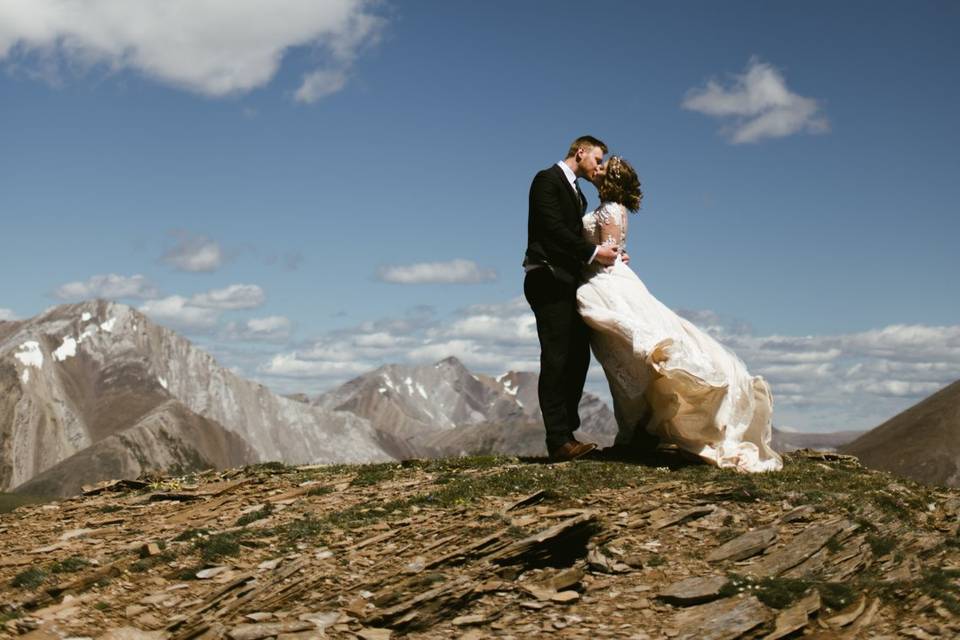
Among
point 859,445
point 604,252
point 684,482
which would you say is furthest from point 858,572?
point 859,445

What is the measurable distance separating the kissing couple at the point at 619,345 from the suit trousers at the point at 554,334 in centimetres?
2

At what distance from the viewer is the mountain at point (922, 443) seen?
67.4m

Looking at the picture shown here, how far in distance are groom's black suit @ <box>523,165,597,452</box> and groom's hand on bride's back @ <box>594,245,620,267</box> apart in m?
0.12

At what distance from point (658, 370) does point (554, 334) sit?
5.78 feet

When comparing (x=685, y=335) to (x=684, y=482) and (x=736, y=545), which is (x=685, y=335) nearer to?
(x=684, y=482)

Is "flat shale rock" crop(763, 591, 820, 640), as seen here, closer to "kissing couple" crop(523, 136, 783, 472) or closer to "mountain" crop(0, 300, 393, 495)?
"kissing couple" crop(523, 136, 783, 472)

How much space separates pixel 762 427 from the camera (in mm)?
17469

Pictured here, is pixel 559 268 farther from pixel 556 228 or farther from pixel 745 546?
pixel 745 546

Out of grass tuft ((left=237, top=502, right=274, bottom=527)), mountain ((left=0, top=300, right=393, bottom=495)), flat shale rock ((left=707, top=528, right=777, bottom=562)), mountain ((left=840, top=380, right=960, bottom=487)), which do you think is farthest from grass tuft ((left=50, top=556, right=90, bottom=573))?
mountain ((left=0, top=300, right=393, bottom=495))

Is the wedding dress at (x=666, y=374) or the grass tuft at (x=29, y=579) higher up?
the wedding dress at (x=666, y=374)

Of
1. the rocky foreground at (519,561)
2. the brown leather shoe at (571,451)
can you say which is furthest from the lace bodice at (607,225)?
the rocky foreground at (519,561)

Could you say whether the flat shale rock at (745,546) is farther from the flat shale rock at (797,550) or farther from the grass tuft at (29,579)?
the grass tuft at (29,579)

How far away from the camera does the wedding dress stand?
1619 centimetres

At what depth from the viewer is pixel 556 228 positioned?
54.8ft
